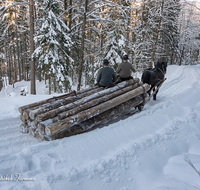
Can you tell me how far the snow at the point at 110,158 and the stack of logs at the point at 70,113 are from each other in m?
0.27

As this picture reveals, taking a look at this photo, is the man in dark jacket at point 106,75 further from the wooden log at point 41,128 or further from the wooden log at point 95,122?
the wooden log at point 41,128

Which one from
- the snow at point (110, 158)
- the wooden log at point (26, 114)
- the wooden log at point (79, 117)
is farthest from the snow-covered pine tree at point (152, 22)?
the wooden log at point (26, 114)

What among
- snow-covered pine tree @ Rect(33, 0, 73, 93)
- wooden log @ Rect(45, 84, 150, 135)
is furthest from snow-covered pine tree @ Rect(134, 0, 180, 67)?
wooden log @ Rect(45, 84, 150, 135)

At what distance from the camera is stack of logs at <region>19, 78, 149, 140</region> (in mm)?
3594

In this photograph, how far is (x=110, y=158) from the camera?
2.97 meters

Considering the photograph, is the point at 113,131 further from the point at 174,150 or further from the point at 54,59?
the point at 54,59

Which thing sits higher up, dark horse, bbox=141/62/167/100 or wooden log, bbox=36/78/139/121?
A: dark horse, bbox=141/62/167/100

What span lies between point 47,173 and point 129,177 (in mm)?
1525

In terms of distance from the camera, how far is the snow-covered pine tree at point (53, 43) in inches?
421

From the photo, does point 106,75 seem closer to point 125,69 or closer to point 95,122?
point 125,69

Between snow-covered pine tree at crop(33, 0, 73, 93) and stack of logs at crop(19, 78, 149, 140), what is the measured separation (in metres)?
7.51

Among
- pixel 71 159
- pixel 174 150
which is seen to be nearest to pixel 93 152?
pixel 71 159

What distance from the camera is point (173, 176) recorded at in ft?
8.93

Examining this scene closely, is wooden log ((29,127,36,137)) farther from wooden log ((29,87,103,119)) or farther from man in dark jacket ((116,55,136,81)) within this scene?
man in dark jacket ((116,55,136,81))
